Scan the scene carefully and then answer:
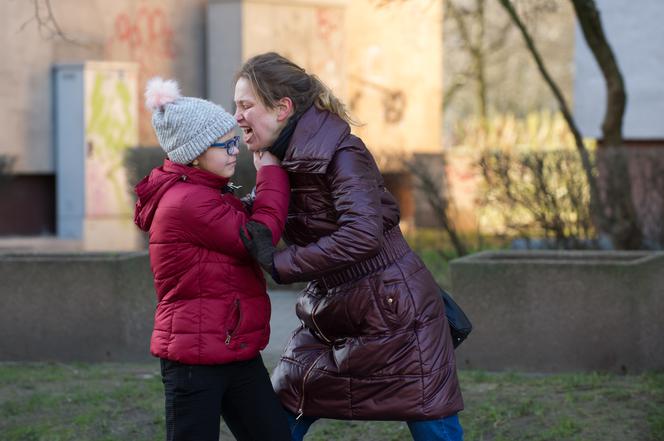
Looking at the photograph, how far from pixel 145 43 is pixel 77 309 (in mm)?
10452

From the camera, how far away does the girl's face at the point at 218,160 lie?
3.68 m

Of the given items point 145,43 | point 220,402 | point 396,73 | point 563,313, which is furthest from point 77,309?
point 396,73

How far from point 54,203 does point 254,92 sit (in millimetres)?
13368

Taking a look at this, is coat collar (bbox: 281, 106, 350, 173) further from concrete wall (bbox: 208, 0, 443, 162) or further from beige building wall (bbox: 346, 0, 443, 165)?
beige building wall (bbox: 346, 0, 443, 165)

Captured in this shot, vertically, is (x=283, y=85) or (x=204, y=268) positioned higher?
(x=283, y=85)

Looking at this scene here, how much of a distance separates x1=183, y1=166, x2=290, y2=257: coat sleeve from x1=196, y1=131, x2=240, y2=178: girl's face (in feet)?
0.29

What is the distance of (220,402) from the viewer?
12.1 feet

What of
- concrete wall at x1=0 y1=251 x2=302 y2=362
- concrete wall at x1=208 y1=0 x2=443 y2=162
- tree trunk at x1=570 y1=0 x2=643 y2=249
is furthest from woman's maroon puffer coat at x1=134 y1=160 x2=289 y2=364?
concrete wall at x1=208 y1=0 x2=443 y2=162

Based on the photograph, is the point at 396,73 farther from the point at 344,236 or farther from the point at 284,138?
the point at 344,236

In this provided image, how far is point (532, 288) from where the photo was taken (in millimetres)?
7012

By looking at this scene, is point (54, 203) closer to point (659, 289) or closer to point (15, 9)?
point (15, 9)

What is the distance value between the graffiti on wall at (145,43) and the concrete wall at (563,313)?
10602 millimetres

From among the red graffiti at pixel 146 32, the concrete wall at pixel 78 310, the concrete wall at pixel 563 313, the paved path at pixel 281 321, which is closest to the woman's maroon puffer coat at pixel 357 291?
the concrete wall at pixel 563 313

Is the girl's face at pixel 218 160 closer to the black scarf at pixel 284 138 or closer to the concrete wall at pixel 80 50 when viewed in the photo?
the black scarf at pixel 284 138
